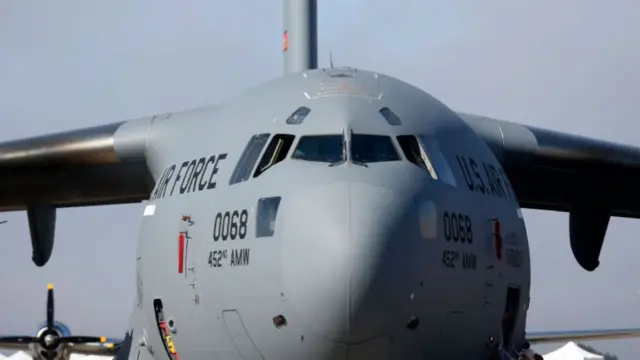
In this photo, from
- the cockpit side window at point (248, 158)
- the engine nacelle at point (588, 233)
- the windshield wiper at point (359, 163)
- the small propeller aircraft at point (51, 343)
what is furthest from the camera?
the small propeller aircraft at point (51, 343)

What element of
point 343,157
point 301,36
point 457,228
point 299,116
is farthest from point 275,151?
point 301,36

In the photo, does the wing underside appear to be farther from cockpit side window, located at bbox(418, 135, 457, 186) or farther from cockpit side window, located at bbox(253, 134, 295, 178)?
cockpit side window, located at bbox(253, 134, 295, 178)

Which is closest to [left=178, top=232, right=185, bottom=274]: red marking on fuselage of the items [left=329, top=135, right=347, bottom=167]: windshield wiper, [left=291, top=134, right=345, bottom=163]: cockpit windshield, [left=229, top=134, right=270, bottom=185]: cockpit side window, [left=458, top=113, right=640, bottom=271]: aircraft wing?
[left=229, top=134, right=270, bottom=185]: cockpit side window

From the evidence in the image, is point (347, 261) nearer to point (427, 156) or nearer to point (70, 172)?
point (427, 156)

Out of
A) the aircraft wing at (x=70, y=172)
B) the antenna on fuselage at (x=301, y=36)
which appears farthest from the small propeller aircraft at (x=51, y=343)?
the antenna on fuselage at (x=301, y=36)

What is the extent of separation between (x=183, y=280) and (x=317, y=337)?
167 cm

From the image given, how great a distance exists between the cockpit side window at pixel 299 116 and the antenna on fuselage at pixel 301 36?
4.56 metres

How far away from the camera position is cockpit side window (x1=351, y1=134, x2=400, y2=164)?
7430 mm

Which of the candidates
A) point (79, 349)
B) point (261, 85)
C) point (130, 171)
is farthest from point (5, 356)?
point (261, 85)

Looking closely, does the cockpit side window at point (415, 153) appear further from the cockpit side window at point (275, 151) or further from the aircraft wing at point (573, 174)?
the aircraft wing at point (573, 174)

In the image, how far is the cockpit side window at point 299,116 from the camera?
312 inches

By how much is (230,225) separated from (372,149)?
1.16 meters

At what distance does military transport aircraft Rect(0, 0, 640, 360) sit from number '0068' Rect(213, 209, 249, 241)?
0.01m

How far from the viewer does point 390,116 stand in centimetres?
801
